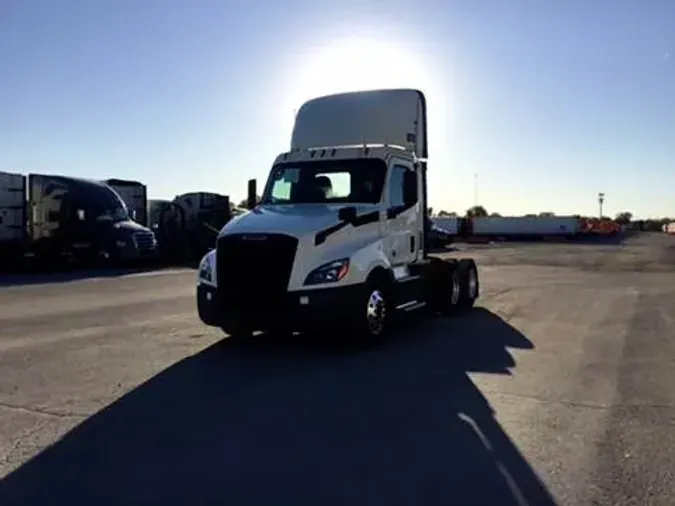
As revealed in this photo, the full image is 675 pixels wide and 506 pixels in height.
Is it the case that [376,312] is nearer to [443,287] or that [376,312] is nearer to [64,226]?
[443,287]

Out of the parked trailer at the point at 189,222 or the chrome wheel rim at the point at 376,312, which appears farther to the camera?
the parked trailer at the point at 189,222

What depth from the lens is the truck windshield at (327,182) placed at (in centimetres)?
1115

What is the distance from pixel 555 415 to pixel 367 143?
7190 mm

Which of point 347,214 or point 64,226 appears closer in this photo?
point 347,214

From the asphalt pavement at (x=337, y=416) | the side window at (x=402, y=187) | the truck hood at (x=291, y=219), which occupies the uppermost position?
the side window at (x=402, y=187)

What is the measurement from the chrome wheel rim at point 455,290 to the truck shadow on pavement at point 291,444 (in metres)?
5.20

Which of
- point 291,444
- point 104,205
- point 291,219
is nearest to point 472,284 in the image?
point 291,219

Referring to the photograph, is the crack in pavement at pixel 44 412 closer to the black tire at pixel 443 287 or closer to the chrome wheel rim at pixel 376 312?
the chrome wheel rim at pixel 376 312

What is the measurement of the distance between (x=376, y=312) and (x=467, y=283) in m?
5.12

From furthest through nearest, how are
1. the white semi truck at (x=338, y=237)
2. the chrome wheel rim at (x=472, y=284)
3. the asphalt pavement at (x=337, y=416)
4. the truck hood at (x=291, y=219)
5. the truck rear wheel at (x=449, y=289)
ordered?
the chrome wheel rim at (x=472, y=284) → the truck rear wheel at (x=449, y=289) → the truck hood at (x=291, y=219) → the white semi truck at (x=338, y=237) → the asphalt pavement at (x=337, y=416)

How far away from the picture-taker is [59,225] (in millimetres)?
28125

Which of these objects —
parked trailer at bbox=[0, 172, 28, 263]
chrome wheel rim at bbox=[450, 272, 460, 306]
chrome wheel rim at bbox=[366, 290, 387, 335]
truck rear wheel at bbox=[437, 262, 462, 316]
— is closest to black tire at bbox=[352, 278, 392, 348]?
chrome wheel rim at bbox=[366, 290, 387, 335]

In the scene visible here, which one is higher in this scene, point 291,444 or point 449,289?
point 449,289

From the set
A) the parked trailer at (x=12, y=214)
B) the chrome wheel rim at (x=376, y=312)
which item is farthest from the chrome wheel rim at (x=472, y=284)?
the parked trailer at (x=12, y=214)
